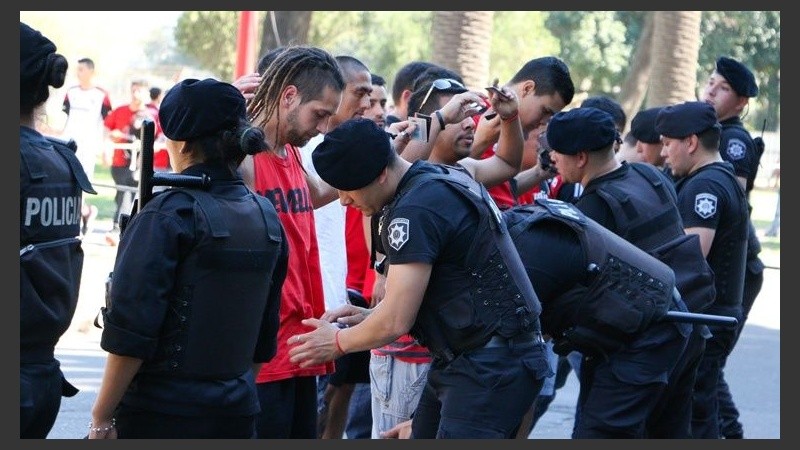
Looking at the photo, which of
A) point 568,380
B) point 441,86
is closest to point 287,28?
point 568,380

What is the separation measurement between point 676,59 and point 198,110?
16.5 meters

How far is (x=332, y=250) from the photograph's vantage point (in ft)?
19.8

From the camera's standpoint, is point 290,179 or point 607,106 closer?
point 290,179

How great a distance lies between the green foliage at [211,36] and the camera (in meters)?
36.2

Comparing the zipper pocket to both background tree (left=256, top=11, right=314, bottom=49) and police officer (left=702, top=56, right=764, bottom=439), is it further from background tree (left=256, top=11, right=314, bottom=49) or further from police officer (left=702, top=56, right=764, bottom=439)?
background tree (left=256, top=11, right=314, bottom=49)

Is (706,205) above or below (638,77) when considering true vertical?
above

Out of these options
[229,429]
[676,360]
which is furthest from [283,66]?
[676,360]

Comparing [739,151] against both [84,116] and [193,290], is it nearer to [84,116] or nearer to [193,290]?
[193,290]

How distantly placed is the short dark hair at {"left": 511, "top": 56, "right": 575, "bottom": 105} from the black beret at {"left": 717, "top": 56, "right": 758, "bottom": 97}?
80.8 inches

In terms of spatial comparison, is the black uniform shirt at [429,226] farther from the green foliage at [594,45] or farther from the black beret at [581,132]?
the green foliage at [594,45]

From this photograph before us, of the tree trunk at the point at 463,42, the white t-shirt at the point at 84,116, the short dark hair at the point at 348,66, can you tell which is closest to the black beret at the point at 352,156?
the short dark hair at the point at 348,66

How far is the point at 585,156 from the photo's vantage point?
5.71 metres

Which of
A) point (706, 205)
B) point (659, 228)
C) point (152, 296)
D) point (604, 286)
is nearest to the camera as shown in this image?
point (152, 296)

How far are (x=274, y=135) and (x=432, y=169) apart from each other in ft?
2.25
